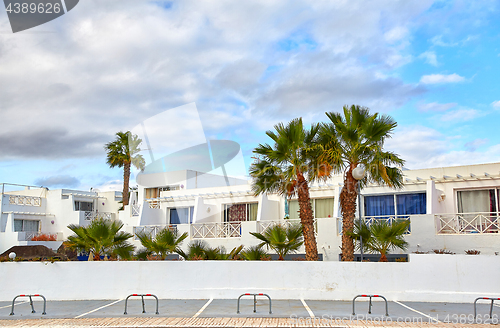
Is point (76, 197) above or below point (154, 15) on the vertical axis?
below

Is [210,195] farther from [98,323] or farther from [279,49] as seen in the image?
[98,323]

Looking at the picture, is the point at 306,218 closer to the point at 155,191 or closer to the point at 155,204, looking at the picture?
the point at 155,204

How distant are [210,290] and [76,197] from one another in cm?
2821

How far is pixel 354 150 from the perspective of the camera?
14.6 m

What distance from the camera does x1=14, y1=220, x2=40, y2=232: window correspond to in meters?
34.0

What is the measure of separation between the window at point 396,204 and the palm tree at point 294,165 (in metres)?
7.53

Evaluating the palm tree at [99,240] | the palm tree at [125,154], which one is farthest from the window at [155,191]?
the palm tree at [99,240]

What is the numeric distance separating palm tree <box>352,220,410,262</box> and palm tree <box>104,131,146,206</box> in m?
27.6

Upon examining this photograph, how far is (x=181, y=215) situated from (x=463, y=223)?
58.6 feet

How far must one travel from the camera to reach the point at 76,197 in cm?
3803

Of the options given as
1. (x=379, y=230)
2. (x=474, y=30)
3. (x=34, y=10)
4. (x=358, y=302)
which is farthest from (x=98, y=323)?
(x=474, y=30)

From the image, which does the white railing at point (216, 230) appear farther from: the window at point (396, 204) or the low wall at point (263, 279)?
the low wall at point (263, 279)

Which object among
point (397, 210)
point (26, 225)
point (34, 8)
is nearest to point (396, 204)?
point (397, 210)

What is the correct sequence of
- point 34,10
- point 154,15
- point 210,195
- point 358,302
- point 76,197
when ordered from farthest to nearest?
point 76,197, point 210,195, point 154,15, point 34,10, point 358,302
